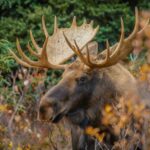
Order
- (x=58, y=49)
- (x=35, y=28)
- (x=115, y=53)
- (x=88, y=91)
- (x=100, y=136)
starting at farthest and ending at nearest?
1. (x=35, y=28)
2. (x=58, y=49)
3. (x=88, y=91)
4. (x=115, y=53)
5. (x=100, y=136)

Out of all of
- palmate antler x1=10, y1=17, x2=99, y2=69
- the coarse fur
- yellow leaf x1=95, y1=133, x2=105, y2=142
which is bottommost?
yellow leaf x1=95, y1=133, x2=105, y2=142

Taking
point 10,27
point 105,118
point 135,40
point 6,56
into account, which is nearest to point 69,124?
point 105,118

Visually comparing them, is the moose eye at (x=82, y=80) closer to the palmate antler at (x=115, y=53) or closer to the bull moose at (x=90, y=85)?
the bull moose at (x=90, y=85)

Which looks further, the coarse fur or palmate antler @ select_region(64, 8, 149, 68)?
the coarse fur

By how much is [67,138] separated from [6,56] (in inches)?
55.0

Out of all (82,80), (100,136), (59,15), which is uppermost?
(59,15)

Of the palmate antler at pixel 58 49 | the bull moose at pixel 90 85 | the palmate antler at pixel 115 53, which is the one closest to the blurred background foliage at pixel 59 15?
the palmate antler at pixel 58 49

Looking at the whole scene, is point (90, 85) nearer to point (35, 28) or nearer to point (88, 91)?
point (88, 91)

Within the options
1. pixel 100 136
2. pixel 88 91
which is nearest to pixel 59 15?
pixel 88 91

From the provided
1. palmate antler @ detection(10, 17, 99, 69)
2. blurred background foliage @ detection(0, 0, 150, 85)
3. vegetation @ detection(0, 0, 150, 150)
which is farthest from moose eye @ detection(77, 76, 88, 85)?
blurred background foliage @ detection(0, 0, 150, 85)

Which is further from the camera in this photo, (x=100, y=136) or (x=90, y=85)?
(x=90, y=85)

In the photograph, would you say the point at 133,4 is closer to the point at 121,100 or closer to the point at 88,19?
the point at 88,19

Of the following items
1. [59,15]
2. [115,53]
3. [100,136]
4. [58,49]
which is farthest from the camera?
[59,15]

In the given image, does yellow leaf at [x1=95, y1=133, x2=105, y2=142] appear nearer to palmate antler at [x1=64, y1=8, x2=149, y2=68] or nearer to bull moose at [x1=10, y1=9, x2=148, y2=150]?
bull moose at [x1=10, y1=9, x2=148, y2=150]
